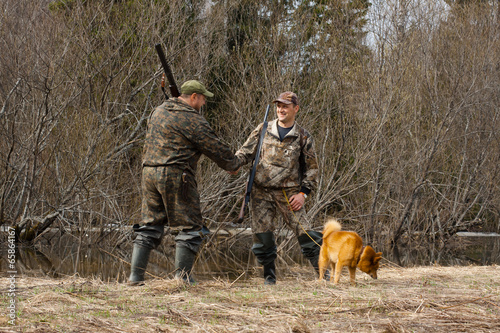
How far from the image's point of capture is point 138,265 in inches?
191

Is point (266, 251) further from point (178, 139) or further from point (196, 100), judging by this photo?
point (196, 100)

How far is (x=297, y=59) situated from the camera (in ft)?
37.3

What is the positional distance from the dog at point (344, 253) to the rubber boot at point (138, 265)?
171 cm

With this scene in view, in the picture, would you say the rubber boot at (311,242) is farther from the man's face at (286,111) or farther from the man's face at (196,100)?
the man's face at (196,100)

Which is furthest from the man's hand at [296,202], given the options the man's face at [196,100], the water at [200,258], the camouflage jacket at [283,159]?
the water at [200,258]

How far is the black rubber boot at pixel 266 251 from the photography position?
17.7 ft

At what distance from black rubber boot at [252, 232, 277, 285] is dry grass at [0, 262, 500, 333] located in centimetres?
53

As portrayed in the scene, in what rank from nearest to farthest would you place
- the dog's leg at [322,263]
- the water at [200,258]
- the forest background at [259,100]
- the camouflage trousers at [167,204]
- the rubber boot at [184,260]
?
the camouflage trousers at [167,204]
the rubber boot at [184,260]
the dog's leg at [322,263]
the water at [200,258]
the forest background at [259,100]

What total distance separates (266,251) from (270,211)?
415 millimetres

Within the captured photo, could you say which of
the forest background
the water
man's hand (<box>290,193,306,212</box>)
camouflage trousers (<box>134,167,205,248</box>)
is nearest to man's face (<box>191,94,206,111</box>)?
camouflage trousers (<box>134,167,205,248</box>)

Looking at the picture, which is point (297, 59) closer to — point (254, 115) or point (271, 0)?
point (254, 115)

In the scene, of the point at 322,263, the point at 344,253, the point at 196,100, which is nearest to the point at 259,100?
the point at 196,100

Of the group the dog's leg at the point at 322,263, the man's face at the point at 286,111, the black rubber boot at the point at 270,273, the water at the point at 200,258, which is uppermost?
the man's face at the point at 286,111

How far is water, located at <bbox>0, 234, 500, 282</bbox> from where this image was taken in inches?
321
